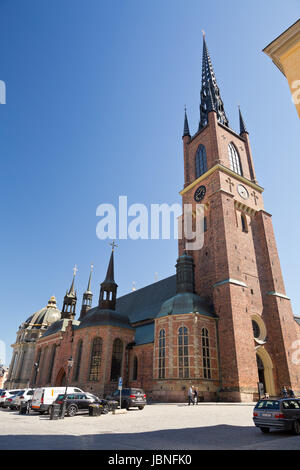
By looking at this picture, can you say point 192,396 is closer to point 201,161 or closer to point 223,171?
point 223,171

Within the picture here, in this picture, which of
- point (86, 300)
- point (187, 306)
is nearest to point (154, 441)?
point (187, 306)

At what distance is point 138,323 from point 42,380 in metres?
18.4

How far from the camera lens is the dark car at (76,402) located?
52.2ft

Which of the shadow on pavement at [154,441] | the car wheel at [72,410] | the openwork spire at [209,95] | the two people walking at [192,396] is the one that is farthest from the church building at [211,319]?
the shadow on pavement at [154,441]

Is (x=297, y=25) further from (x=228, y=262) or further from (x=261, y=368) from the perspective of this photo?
(x=261, y=368)

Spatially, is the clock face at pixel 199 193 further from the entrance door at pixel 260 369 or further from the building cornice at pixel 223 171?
the entrance door at pixel 260 369

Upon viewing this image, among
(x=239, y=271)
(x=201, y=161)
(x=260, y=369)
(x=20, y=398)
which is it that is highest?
(x=201, y=161)

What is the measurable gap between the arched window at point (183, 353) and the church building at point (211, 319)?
0.28ft

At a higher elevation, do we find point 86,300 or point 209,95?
point 209,95

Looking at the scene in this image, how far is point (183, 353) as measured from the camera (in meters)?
26.3

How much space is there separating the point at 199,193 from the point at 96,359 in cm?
2432

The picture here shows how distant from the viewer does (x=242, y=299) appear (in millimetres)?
28766

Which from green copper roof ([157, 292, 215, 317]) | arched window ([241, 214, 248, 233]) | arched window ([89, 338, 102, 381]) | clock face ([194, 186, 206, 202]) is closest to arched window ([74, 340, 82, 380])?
arched window ([89, 338, 102, 381])

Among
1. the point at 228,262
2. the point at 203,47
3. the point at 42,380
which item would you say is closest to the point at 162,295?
the point at 228,262
